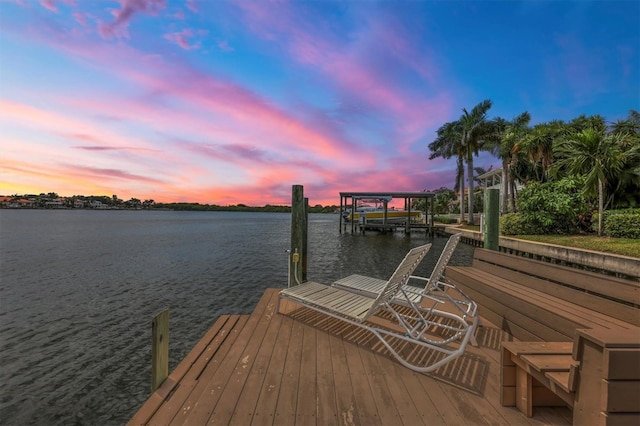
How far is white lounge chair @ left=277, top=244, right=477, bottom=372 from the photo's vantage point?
3059mm

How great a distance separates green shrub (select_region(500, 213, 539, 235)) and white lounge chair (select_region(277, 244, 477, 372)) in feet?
55.8

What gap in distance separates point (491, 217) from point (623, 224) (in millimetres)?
10982

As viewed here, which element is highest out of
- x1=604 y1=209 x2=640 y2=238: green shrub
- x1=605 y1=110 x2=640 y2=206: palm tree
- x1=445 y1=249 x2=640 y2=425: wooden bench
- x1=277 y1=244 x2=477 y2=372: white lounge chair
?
x1=605 y1=110 x2=640 y2=206: palm tree

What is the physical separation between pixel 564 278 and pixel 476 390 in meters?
1.98

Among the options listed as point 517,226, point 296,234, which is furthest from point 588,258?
point 296,234

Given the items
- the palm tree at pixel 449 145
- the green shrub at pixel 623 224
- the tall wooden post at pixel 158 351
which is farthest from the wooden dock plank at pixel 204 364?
the palm tree at pixel 449 145

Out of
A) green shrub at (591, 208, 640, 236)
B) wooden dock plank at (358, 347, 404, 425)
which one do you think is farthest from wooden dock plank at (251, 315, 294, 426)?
green shrub at (591, 208, 640, 236)

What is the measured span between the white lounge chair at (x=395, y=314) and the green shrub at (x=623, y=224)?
44.4 ft

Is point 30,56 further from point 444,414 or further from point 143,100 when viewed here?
point 444,414

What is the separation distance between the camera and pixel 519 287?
4035mm

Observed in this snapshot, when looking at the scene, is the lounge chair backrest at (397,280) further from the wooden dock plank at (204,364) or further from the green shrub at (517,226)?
the green shrub at (517,226)

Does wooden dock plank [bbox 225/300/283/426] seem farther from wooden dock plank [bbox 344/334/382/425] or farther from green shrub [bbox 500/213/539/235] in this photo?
green shrub [bbox 500/213/539/235]

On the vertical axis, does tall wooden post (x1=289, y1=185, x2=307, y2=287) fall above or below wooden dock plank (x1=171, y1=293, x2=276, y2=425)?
above

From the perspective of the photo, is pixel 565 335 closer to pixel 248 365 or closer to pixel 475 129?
pixel 248 365
